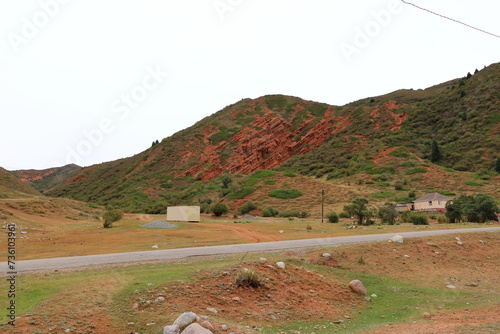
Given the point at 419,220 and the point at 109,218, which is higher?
the point at 109,218

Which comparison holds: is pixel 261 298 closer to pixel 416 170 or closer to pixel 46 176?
pixel 416 170

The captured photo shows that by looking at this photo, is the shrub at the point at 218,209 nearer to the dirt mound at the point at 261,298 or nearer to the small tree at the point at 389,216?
the small tree at the point at 389,216

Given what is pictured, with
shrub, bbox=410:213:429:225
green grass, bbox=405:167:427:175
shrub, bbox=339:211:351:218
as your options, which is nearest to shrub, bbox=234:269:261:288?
shrub, bbox=410:213:429:225

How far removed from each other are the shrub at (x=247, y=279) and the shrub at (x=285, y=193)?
4266cm

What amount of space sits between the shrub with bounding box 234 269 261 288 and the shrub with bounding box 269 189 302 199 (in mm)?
42655

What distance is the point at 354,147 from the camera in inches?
3034

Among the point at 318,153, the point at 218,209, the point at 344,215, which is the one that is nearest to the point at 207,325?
the point at 344,215

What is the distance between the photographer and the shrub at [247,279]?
10.3 meters

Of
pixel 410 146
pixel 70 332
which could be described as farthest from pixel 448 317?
pixel 410 146

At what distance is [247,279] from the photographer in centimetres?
1030

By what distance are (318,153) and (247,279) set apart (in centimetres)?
7301

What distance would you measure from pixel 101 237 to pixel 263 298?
1742cm

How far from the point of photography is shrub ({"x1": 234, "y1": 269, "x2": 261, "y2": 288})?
10.3m

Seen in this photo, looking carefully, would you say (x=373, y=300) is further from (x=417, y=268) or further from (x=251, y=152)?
(x=251, y=152)
